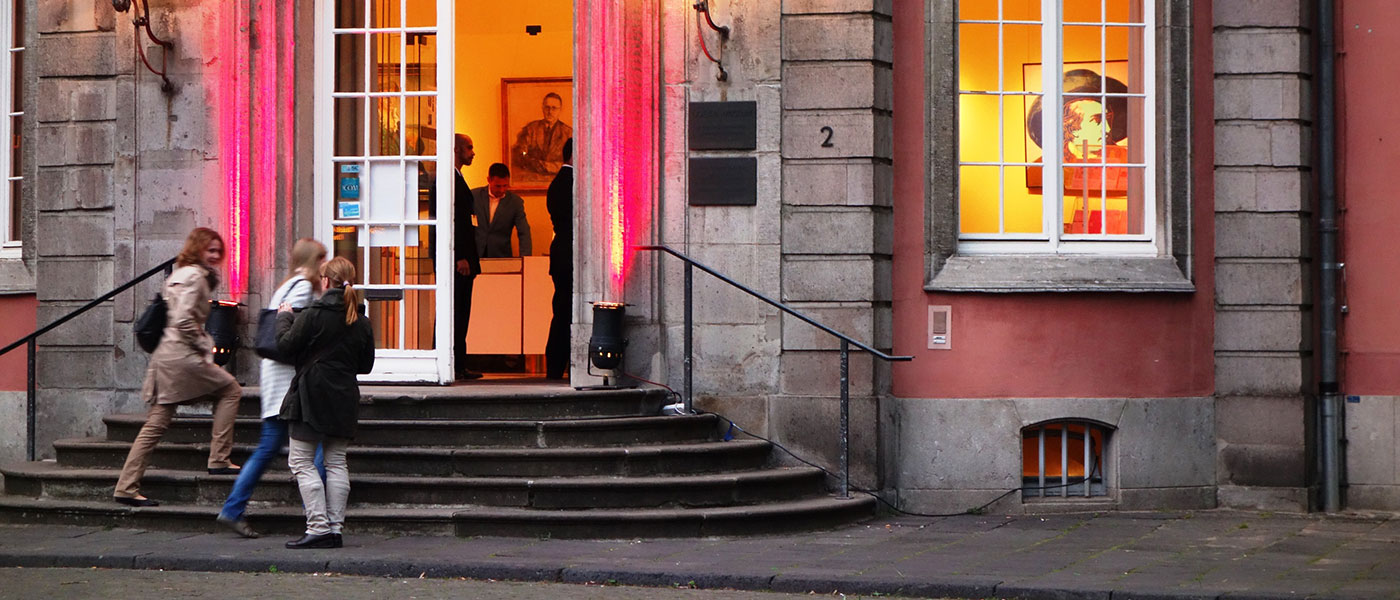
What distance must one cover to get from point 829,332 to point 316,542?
3520 millimetres

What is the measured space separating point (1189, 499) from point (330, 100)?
653 centimetres

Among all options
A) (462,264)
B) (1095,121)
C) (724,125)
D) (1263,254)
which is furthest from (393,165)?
(1263,254)

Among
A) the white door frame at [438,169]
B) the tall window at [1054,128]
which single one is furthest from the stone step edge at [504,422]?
the tall window at [1054,128]

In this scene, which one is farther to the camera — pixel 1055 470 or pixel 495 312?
pixel 495 312

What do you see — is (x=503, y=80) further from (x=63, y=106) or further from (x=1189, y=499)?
(x=1189, y=499)

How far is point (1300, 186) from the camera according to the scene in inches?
435

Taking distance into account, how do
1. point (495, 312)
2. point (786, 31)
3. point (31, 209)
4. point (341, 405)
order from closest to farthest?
1. point (341, 405)
2. point (786, 31)
3. point (31, 209)
4. point (495, 312)

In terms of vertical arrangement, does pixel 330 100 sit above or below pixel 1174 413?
above

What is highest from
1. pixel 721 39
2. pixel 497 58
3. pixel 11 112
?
pixel 497 58

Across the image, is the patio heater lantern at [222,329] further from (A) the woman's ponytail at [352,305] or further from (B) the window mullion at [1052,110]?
(B) the window mullion at [1052,110]

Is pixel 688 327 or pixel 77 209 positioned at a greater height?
pixel 77 209

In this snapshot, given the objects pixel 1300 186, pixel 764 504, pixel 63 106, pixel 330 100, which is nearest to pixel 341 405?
pixel 764 504

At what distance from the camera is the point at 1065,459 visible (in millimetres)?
11141

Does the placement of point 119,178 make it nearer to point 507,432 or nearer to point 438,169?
point 438,169
